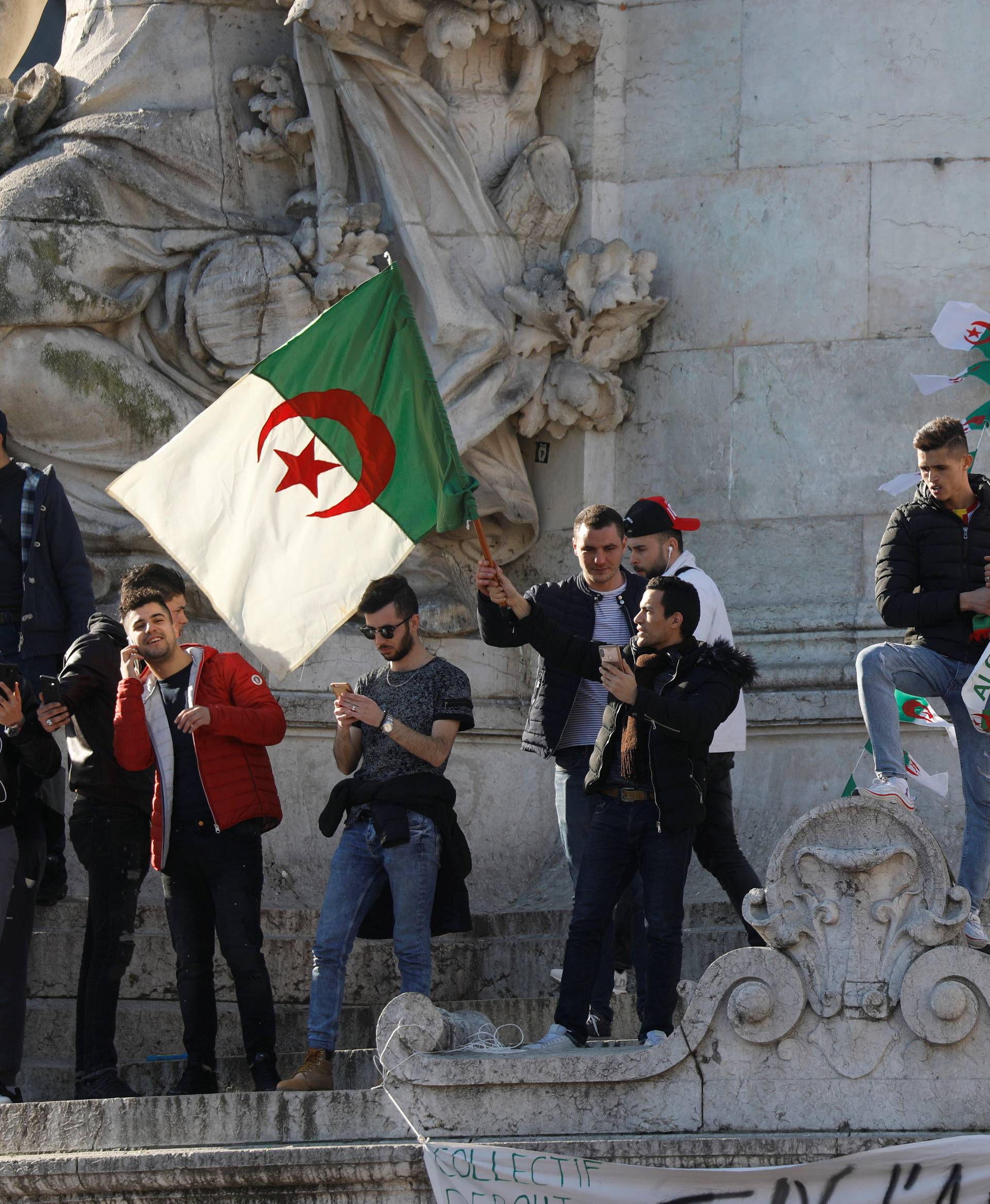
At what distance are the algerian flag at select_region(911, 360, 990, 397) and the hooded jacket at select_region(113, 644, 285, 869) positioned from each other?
13.7 ft

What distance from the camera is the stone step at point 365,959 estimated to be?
9.83m

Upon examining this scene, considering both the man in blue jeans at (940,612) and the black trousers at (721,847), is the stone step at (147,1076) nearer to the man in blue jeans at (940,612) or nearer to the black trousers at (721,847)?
the black trousers at (721,847)

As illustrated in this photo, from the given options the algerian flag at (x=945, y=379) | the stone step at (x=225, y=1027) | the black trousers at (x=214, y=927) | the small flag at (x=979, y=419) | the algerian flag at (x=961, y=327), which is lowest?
the stone step at (x=225, y=1027)

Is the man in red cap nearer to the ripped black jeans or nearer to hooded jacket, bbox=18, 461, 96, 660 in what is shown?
the ripped black jeans

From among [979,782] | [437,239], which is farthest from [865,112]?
[979,782]

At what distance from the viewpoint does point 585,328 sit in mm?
12188

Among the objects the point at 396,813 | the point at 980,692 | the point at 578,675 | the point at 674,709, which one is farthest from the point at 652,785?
the point at 980,692

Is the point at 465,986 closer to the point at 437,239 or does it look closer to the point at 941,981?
the point at 941,981

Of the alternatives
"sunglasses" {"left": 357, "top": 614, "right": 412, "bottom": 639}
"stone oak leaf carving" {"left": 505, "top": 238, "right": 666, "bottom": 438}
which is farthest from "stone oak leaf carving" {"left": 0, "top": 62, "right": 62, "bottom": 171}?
"sunglasses" {"left": 357, "top": 614, "right": 412, "bottom": 639}

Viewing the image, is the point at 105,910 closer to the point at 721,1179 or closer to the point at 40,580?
the point at 40,580

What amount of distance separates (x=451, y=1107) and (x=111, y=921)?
1.60m

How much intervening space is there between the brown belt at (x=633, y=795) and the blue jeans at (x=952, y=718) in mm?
1128

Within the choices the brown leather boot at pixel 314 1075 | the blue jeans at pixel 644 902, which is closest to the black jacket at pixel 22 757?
the brown leather boot at pixel 314 1075

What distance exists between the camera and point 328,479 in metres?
9.16
